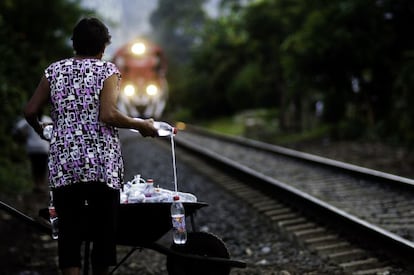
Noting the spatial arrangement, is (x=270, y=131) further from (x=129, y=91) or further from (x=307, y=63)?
(x=307, y=63)

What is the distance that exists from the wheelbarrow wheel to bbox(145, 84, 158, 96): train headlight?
16.8m

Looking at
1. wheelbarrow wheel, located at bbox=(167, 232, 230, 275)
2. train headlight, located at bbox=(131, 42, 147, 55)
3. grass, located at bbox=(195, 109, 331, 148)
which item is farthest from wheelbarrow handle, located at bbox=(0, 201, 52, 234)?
train headlight, located at bbox=(131, 42, 147, 55)

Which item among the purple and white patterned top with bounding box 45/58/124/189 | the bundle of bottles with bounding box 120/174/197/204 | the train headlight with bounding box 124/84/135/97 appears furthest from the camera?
the train headlight with bounding box 124/84/135/97

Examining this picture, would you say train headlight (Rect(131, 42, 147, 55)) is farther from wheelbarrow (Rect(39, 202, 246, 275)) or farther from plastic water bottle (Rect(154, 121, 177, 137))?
plastic water bottle (Rect(154, 121, 177, 137))

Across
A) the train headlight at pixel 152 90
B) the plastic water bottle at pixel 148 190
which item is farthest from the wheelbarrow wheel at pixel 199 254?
the train headlight at pixel 152 90

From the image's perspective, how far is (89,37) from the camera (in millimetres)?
3314

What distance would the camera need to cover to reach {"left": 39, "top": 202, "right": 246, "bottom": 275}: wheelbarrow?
3.79m

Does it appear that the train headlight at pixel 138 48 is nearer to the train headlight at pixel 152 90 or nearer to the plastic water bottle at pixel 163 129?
the train headlight at pixel 152 90

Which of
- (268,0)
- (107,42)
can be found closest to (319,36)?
(268,0)

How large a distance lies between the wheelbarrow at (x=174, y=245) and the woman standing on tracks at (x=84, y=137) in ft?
1.05

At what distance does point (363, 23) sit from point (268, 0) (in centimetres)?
739

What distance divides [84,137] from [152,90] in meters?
17.7

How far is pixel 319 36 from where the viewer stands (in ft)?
57.5

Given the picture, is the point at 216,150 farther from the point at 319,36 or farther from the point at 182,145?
the point at 319,36
